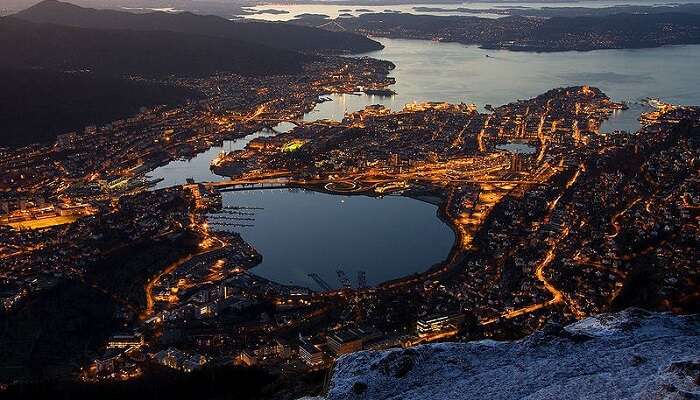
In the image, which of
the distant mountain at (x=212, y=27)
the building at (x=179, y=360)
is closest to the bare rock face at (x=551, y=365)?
the building at (x=179, y=360)

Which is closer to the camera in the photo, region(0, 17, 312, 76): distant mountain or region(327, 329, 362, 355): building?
region(327, 329, 362, 355): building

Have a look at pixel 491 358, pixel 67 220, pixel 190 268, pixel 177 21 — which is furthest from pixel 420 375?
pixel 177 21

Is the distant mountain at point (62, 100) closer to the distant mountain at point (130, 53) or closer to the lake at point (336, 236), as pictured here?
the distant mountain at point (130, 53)

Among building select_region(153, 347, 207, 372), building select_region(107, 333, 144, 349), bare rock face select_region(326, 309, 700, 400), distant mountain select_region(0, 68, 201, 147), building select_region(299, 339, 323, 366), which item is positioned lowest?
building select_region(107, 333, 144, 349)

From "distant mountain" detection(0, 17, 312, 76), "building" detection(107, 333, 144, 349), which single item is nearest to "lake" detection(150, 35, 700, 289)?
"building" detection(107, 333, 144, 349)

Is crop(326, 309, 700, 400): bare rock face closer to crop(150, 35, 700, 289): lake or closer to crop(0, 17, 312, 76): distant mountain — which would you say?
crop(150, 35, 700, 289): lake

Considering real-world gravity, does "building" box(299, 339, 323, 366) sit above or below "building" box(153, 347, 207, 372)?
above

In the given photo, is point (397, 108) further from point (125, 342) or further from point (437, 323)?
point (125, 342)
